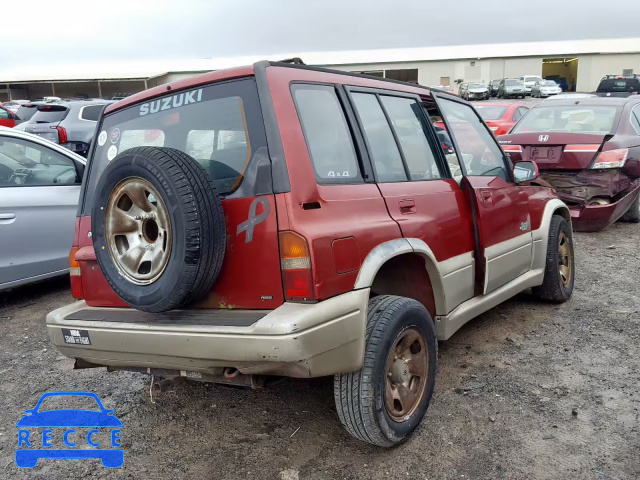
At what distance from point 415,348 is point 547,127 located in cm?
630

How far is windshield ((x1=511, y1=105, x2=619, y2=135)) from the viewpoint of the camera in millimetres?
7926

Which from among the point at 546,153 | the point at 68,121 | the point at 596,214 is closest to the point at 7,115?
the point at 68,121

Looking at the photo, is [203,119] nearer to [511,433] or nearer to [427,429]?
[427,429]

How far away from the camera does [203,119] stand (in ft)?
9.41

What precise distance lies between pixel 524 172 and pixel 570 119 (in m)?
4.48

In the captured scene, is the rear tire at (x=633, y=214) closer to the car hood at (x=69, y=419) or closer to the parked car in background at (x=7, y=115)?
the car hood at (x=69, y=419)

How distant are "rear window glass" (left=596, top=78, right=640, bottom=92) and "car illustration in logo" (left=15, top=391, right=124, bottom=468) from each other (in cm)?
2591

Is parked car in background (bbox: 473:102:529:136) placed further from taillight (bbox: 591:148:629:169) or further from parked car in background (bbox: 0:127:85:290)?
parked car in background (bbox: 0:127:85:290)

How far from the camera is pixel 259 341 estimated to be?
241 cm

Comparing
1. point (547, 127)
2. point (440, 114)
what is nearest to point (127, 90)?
point (547, 127)

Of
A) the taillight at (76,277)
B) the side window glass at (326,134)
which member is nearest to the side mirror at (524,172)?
the side window glass at (326,134)

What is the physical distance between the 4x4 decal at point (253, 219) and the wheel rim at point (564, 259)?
3366 millimetres

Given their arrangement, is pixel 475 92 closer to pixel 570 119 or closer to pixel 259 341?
pixel 570 119

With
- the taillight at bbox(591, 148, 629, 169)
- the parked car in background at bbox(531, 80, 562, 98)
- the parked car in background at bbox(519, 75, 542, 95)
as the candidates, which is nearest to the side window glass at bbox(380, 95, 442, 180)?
the taillight at bbox(591, 148, 629, 169)
